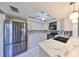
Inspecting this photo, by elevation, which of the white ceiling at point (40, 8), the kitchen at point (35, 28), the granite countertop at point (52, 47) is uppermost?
the white ceiling at point (40, 8)

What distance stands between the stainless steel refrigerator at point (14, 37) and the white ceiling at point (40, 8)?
0.39 feet

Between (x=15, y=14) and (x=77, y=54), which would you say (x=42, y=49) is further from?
(x=15, y=14)

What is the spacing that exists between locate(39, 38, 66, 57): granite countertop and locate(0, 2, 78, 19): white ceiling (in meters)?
0.30

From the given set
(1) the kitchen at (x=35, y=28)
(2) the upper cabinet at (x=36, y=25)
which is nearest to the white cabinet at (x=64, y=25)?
(1) the kitchen at (x=35, y=28)

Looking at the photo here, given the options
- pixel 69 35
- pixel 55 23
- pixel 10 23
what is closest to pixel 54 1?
pixel 55 23

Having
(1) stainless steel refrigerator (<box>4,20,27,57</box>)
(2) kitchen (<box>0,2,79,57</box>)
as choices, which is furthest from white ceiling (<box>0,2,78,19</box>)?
(1) stainless steel refrigerator (<box>4,20,27,57</box>)

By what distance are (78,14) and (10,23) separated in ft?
2.44

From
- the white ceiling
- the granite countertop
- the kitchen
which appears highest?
the white ceiling

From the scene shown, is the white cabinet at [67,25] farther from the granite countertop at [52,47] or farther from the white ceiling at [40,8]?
the granite countertop at [52,47]

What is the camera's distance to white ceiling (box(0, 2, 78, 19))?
1.13 metres

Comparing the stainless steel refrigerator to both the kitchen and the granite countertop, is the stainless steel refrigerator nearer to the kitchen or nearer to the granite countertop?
the kitchen

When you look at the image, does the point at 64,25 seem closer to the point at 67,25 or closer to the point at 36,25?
the point at 67,25

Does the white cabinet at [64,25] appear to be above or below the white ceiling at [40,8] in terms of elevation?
below

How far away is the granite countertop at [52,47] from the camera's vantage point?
3.38 ft
